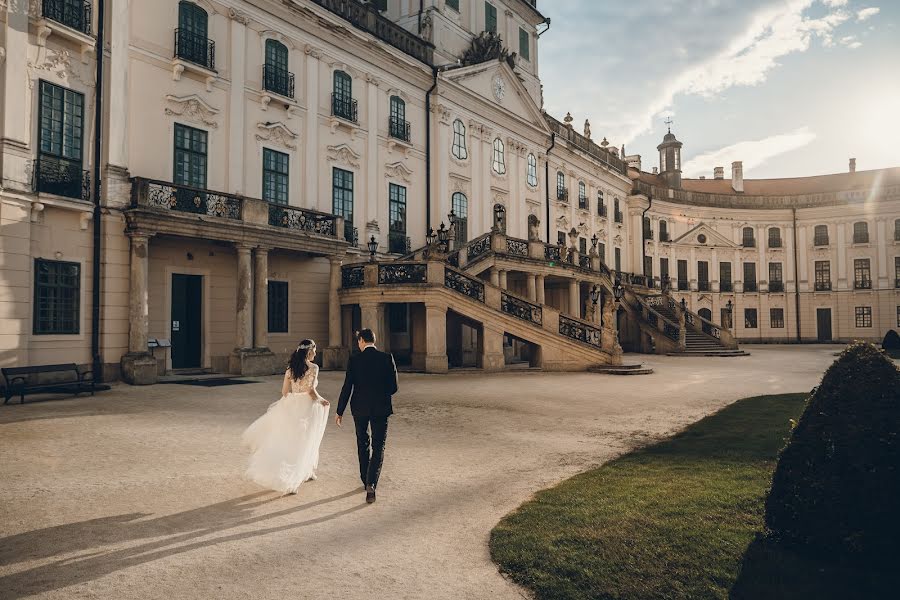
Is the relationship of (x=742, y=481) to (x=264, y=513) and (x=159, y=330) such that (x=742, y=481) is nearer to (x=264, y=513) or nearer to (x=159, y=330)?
(x=264, y=513)

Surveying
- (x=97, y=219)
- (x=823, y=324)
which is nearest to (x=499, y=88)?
(x=97, y=219)

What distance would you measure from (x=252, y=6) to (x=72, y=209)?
9532 millimetres

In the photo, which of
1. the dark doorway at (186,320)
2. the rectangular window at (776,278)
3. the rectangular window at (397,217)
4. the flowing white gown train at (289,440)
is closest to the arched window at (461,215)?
the rectangular window at (397,217)

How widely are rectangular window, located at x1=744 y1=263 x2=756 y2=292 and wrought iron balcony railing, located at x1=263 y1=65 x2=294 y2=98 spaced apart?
153 ft

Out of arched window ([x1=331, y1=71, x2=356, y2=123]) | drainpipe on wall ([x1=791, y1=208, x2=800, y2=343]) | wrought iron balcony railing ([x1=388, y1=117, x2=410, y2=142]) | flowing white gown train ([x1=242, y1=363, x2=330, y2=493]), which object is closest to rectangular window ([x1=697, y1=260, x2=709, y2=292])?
drainpipe on wall ([x1=791, y1=208, x2=800, y2=343])

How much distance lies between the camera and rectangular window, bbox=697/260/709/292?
5275cm

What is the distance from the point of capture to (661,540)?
486 centimetres

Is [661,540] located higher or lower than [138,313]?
lower

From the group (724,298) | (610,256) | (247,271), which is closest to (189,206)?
(247,271)

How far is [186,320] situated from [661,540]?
16.8 m

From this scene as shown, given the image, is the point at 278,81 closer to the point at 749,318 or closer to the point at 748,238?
the point at 748,238

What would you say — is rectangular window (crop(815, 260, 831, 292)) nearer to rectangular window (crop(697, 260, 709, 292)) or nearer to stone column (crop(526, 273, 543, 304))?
rectangular window (crop(697, 260, 709, 292))

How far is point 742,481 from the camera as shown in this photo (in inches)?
252

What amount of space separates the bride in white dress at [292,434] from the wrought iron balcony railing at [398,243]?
1825cm
